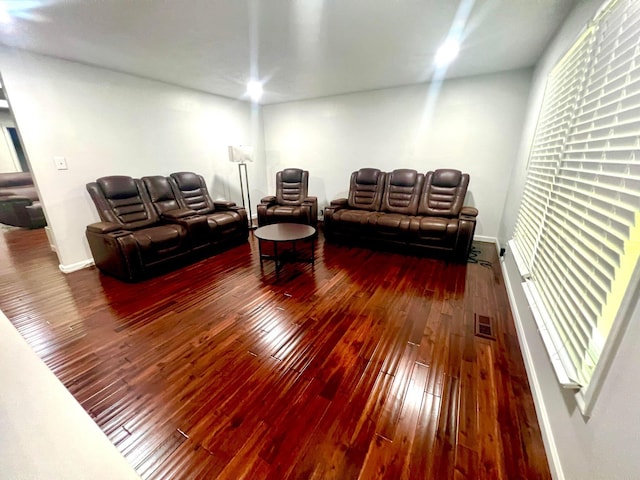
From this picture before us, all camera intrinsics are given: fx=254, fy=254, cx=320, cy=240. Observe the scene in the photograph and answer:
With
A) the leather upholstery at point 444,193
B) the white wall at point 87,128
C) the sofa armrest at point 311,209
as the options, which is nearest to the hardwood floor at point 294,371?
the white wall at point 87,128

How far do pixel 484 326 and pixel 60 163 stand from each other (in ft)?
15.1

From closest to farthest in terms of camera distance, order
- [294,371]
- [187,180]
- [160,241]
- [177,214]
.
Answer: [294,371] < [160,241] < [177,214] < [187,180]

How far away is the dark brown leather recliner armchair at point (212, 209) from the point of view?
3.52m

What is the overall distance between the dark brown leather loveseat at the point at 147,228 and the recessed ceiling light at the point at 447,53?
313 cm

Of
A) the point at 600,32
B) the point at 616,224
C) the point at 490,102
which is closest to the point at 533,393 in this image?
the point at 616,224

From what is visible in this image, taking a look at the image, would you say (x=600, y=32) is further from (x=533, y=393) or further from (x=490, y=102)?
(x=490, y=102)

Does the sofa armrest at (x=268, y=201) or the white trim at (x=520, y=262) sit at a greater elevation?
the sofa armrest at (x=268, y=201)

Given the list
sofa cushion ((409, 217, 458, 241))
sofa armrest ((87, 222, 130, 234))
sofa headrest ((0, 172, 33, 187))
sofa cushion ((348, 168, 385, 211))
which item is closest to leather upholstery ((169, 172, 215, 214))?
sofa armrest ((87, 222, 130, 234))

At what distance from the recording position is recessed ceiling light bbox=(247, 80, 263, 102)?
373 centimetres

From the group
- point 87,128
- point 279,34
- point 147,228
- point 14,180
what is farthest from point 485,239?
point 14,180

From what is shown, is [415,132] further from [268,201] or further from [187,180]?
[187,180]

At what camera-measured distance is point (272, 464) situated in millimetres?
1126

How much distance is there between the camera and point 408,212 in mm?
3869

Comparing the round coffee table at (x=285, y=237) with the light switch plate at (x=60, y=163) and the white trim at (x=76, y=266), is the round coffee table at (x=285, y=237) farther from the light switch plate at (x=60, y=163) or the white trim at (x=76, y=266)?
the light switch plate at (x=60, y=163)
